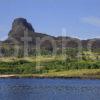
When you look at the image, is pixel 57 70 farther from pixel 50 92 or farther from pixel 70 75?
pixel 50 92

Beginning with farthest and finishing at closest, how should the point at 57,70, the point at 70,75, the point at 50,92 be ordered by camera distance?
the point at 57,70 < the point at 70,75 < the point at 50,92

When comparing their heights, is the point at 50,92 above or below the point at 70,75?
below

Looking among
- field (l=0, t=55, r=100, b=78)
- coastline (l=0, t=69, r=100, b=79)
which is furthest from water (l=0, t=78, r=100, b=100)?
field (l=0, t=55, r=100, b=78)

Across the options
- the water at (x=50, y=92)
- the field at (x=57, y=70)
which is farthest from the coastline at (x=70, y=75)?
the water at (x=50, y=92)

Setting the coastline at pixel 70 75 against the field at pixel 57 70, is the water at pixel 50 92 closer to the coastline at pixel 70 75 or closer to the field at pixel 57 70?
the coastline at pixel 70 75

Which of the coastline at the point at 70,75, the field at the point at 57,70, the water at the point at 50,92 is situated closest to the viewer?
the water at the point at 50,92

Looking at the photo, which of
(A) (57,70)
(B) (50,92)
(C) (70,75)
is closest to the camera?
(B) (50,92)

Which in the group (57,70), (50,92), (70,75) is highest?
(57,70)

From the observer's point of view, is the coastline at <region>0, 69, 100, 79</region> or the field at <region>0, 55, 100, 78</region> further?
the field at <region>0, 55, 100, 78</region>

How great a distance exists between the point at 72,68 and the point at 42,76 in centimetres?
1380

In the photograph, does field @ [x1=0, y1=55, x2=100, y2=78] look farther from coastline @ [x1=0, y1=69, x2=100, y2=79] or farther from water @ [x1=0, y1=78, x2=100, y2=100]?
water @ [x1=0, y1=78, x2=100, y2=100]

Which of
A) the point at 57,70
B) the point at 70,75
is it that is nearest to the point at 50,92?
the point at 70,75

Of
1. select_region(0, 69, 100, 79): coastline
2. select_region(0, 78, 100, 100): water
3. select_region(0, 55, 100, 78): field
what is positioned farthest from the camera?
select_region(0, 55, 100, 78): field

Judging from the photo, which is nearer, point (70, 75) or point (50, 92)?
point (50, 92)
